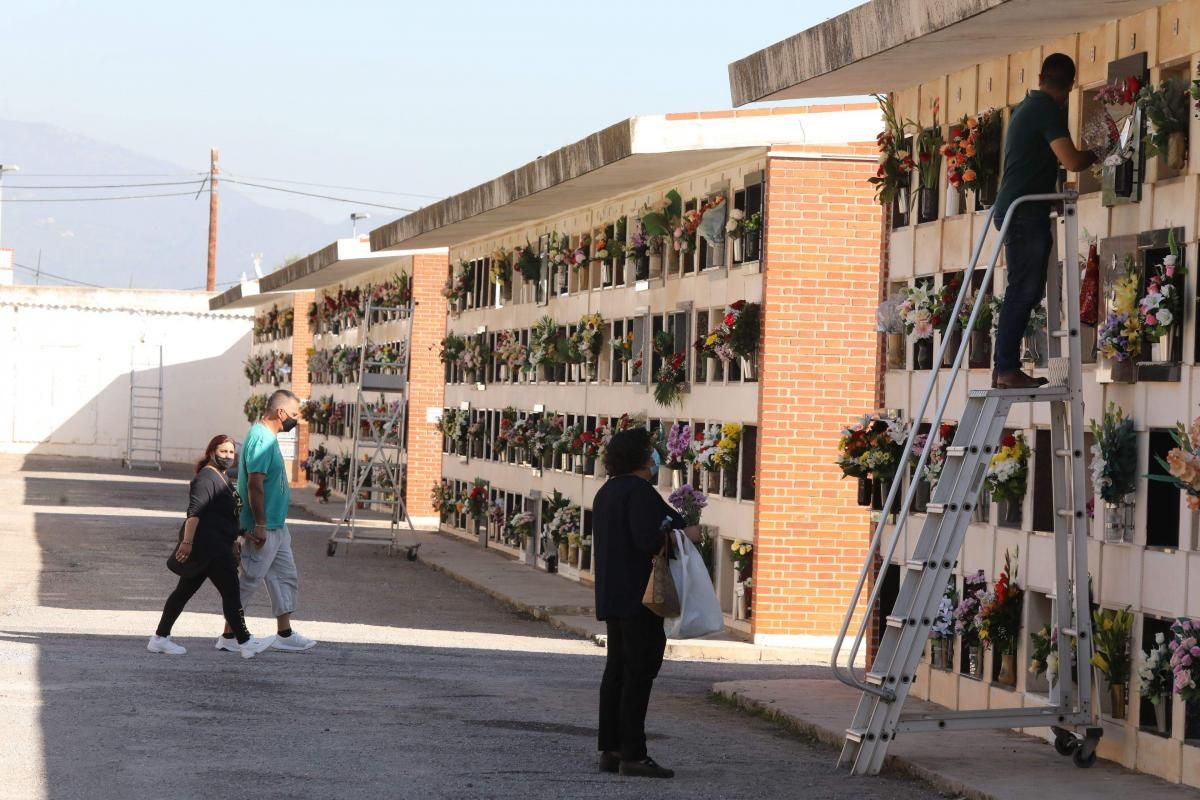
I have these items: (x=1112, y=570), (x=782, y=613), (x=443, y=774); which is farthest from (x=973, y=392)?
(x=782, y=613)

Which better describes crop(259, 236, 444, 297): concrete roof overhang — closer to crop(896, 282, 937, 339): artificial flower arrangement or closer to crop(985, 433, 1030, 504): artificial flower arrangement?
crop(896, 282, 937, 339): artificial flower arrangement

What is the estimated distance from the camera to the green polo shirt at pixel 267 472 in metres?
12.8

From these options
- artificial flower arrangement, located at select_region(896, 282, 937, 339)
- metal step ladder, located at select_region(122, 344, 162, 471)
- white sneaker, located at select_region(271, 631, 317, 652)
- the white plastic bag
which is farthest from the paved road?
metal step ladder, located at select_region(122, 344, 162, 471)

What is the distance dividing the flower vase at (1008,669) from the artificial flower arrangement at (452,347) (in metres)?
16.2

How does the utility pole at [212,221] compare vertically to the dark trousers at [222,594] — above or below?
above

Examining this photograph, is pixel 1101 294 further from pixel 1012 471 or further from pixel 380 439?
pixel 380 439

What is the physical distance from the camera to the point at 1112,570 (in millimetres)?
9148

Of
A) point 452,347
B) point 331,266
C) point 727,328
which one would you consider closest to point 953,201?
point 727,328

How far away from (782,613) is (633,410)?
154 inches

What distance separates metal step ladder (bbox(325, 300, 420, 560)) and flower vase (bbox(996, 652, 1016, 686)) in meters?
12.6

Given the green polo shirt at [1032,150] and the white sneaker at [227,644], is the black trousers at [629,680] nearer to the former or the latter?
the green polo shirt at [1032,150]

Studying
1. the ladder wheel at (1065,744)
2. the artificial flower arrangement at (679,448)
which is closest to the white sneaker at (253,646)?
the artificial flower arrangement at (679,448)

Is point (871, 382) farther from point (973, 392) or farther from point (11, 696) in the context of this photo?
point (11, 696)

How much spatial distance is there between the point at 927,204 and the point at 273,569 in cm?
510
